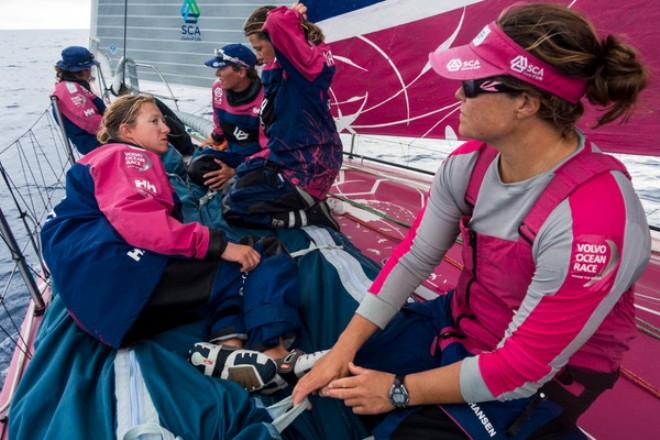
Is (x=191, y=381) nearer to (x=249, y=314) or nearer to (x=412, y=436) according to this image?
(x=249, y=314)

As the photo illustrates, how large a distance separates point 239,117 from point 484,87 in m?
1.74

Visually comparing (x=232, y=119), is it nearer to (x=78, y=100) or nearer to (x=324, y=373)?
(x=78, y=100)

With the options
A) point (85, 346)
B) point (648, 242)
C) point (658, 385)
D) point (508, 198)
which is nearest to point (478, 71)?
point (508, 198)

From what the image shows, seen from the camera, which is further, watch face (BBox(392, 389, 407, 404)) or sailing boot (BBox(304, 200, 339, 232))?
sailing boot (BBox(304, 200, 339, 232))

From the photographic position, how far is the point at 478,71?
0.72 m

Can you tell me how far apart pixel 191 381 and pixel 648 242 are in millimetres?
887

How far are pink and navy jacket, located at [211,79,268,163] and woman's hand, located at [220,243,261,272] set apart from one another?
1.02m

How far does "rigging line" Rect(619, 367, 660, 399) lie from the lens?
110 centimetres

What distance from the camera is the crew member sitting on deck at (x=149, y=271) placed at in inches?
42.3

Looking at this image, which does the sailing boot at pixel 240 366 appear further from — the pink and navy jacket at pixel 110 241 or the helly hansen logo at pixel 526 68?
the helly hansen logo at pixel 526 68

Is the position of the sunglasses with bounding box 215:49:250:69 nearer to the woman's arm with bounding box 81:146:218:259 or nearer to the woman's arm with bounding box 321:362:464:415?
the woman's arm with bounding box 81:146:218:259

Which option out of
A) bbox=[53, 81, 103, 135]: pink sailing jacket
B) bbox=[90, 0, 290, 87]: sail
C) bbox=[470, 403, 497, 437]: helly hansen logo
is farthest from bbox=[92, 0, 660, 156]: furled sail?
bbox=[90, 0, 290, 87]: sail

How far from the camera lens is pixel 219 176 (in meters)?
2.31

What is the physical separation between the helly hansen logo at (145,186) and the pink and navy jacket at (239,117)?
1.05 metres
